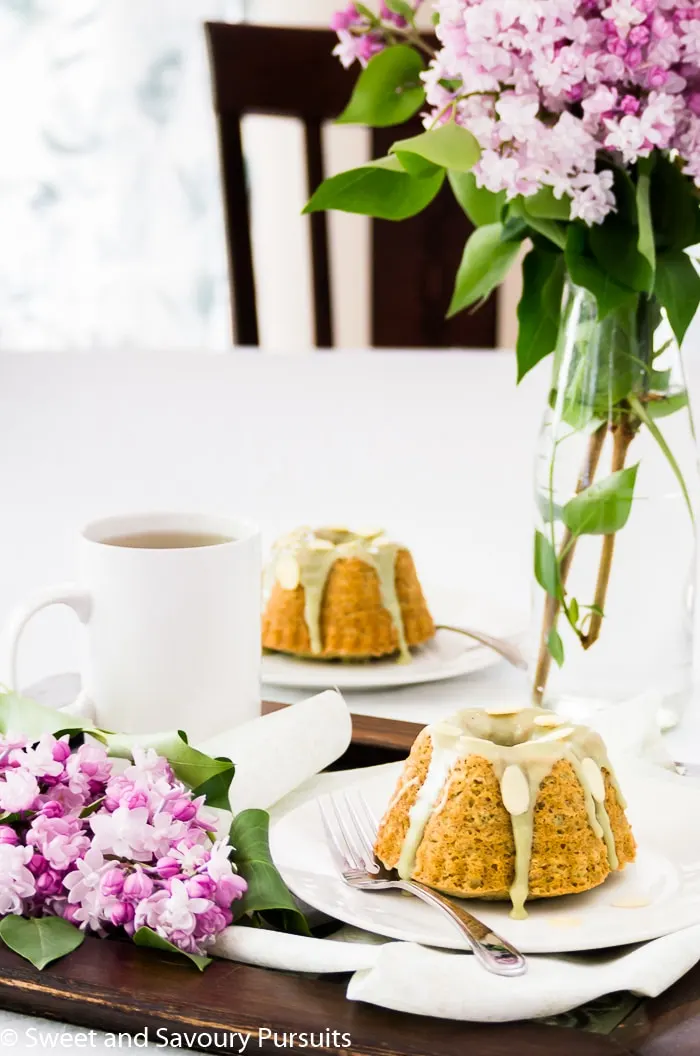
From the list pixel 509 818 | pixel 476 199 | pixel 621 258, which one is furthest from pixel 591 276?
pixel 509 818

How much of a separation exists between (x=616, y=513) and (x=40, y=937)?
19.0 inches

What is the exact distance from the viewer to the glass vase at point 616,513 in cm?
89

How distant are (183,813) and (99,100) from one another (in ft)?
10.7

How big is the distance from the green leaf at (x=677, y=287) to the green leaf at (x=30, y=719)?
1.45 feet

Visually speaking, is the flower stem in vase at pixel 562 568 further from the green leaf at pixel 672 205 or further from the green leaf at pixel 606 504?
the green leaf at pixel 672 205

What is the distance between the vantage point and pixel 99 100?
11.7 feet

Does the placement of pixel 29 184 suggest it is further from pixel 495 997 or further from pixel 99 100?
pixel 495 997

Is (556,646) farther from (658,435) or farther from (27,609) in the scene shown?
(27,609)

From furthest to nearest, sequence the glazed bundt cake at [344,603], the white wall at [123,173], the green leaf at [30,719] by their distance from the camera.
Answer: the white wall at [123,173] < the glazed bundt cake at [344,603] < the green leaf at [30,719]

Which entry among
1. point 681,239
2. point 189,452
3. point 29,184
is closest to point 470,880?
point 681,239

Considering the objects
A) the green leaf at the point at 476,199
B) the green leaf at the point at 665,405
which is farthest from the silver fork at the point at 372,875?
the green leaf at the point at 476,199

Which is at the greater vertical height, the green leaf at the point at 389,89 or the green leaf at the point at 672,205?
the green leaf at the point at 389,89

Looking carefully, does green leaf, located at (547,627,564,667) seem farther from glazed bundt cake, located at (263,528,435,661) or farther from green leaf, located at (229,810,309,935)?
green leaf, located at (229,810,309,935)

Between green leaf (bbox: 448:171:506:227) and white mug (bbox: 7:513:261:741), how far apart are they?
0.30 meters
